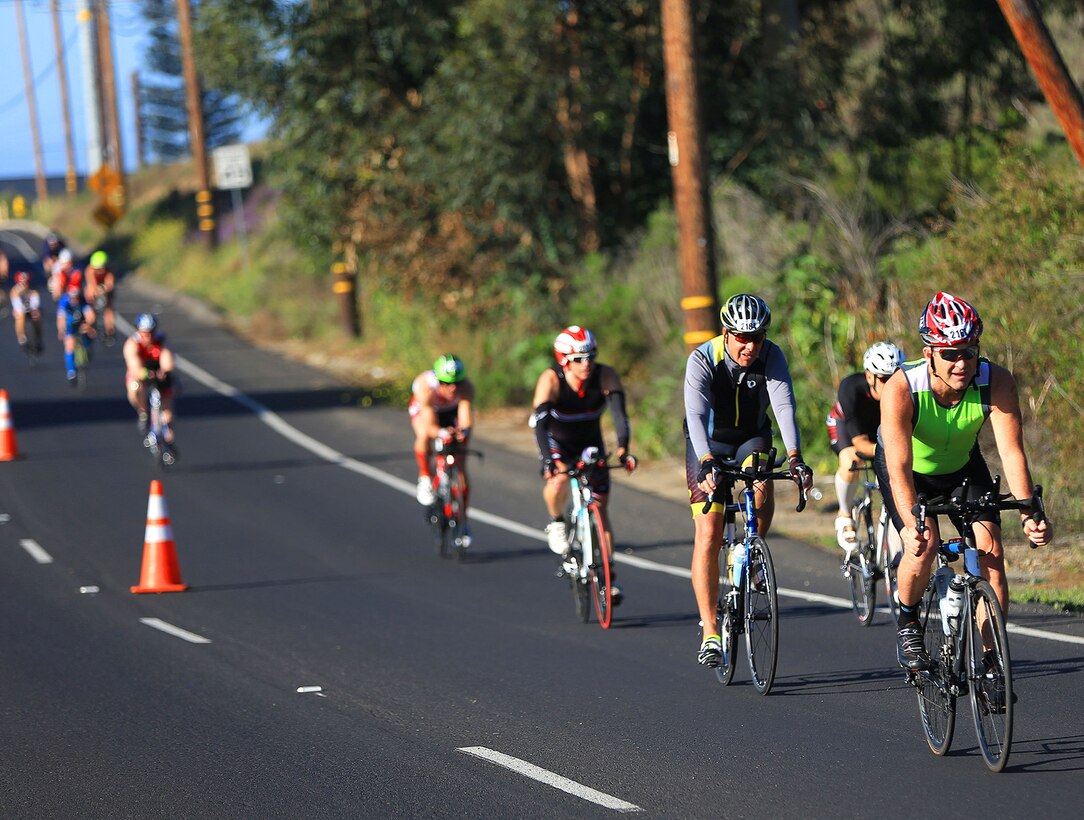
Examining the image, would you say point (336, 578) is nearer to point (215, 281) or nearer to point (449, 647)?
point (449, 647)

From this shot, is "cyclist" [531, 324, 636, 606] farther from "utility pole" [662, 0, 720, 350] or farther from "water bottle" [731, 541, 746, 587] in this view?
"utility pole" [662, 0, 720, 350]

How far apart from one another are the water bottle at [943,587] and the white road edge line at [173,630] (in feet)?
19.7

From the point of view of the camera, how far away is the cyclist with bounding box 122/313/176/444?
19969 mm

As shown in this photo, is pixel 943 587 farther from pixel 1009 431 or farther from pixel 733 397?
pixel 733 397

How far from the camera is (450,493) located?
14.2m

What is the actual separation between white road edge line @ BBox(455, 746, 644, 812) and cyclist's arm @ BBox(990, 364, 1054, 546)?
212cm

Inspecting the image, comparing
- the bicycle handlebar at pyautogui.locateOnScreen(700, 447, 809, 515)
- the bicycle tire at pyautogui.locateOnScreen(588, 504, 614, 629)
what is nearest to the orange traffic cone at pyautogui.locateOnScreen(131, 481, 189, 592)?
the bicycle tire at pyautogui.locateOnScreen(588, 504, 614, 629)

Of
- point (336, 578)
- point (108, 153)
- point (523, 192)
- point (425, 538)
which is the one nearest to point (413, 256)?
point (523, 192)

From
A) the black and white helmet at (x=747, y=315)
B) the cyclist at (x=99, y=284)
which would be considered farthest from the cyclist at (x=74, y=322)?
the black and white helmet at (x=747, y=315)

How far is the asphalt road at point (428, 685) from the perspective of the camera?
6977mm

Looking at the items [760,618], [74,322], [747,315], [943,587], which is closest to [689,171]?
[747,315]

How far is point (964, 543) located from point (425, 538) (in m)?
9.42

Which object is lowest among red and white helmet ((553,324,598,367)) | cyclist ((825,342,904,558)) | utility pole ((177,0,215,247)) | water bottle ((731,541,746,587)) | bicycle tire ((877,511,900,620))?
→ bicycle tire ((877,511,900,620))

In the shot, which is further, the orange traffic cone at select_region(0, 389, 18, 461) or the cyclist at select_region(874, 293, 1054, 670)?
the orange traffic cone at select_region(0, 389, 18, 461)
